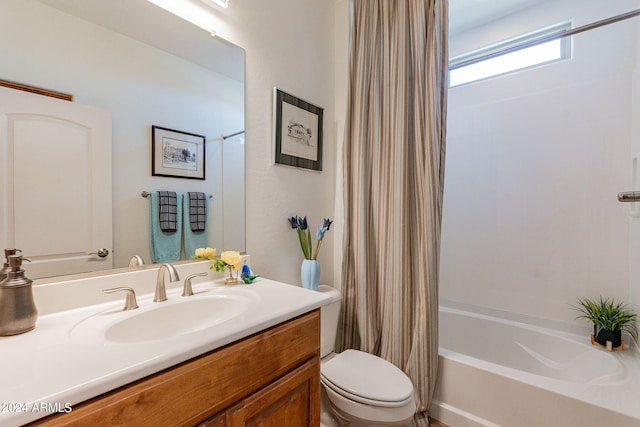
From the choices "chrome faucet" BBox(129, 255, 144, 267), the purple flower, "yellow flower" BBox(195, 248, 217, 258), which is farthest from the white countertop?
the purple flower

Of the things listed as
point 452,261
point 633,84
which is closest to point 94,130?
point 452,261

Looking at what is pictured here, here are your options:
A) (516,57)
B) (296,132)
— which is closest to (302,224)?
(296,132)

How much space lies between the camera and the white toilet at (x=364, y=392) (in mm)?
1182

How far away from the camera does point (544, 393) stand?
1287 millimetres

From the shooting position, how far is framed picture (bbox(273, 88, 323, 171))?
1.60m

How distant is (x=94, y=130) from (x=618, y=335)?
268cm

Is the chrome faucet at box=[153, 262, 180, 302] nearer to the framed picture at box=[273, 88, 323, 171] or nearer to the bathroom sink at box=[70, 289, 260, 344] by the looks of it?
the bathroom sink at box=[70, 289, 260, 344]

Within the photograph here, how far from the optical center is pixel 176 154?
1215mm

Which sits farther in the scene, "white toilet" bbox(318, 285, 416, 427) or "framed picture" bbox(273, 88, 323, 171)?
"framed picture" bbox(273, 88, 323, 171)

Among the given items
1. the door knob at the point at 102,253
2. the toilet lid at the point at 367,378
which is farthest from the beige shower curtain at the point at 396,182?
the door knob at the point at 102,253

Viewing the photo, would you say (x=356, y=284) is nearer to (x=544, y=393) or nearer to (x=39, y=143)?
(x=544, y=393)

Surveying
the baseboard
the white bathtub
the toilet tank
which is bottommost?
the baseboard

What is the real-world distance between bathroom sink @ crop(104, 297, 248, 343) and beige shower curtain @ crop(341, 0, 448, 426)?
2.91 feet

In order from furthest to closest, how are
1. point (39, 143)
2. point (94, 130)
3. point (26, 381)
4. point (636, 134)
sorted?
point (636, 134) → point (94, 130) → point (39, 143) → point (26, 381)
